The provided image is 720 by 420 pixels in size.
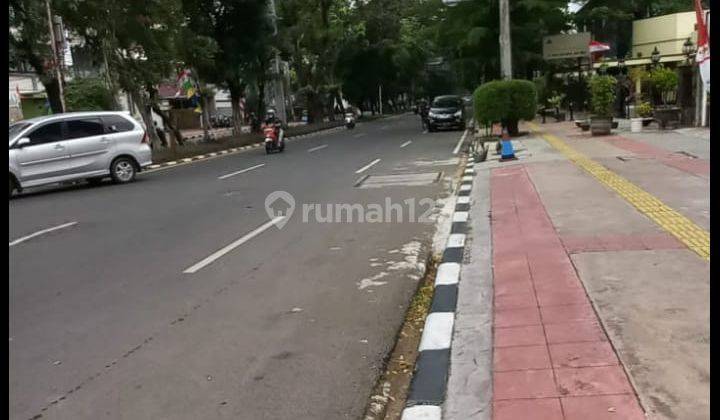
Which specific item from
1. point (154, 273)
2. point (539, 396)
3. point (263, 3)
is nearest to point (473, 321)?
point (539, 396)

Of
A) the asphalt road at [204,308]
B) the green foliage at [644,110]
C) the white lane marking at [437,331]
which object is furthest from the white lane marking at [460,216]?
the green foliage at [644,110]

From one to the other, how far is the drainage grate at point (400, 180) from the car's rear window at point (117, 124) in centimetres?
598

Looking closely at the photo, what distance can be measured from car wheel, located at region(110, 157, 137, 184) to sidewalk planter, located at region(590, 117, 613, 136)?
11729mm

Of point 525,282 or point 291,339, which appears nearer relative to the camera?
point 291,339

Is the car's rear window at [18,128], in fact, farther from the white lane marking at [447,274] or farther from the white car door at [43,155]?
the white lane marking at [447,274]

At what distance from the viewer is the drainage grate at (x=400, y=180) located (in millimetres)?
12266

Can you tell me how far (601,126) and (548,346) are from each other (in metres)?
14.9

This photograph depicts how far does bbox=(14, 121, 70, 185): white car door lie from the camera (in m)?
13.7

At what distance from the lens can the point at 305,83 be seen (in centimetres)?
4097

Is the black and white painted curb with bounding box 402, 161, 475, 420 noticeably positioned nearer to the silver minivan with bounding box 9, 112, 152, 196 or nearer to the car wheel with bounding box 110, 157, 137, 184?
the silver minivan with bounding box 9, 112, 152, 196

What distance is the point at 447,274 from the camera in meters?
5.95

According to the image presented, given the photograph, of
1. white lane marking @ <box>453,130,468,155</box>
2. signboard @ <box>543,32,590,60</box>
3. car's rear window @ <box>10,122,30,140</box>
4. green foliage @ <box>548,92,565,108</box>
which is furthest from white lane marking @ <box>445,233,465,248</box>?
signboard @ <box>543,32,590,60</box>

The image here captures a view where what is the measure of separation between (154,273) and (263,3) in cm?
2404
